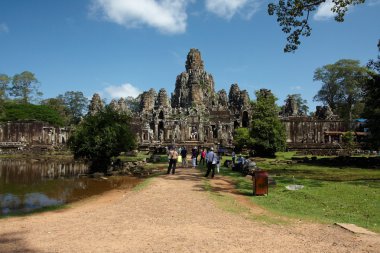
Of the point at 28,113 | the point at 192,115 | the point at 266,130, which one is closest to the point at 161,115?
the point at 192,115

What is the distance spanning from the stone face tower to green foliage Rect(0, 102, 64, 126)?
91.3ft

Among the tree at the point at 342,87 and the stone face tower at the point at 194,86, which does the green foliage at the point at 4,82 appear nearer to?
the stone face tower at the point at 194,86

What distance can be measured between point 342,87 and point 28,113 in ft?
219

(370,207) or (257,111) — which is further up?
(257,111)

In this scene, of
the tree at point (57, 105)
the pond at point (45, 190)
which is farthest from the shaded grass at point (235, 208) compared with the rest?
the tree at point (57, 105)

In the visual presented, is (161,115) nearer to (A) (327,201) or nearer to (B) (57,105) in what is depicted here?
(B) (57,105)

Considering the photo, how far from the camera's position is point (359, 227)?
8.72 meters

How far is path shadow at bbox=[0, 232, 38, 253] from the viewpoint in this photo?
6.84 m

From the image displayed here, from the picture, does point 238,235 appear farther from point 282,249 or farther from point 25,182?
point 25,182

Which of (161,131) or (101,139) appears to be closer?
(101,139)

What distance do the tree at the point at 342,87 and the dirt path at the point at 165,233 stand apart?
66065 mm

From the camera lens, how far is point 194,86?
7650cm

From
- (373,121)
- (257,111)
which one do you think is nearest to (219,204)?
(373,121)

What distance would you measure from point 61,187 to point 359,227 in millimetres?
14796
